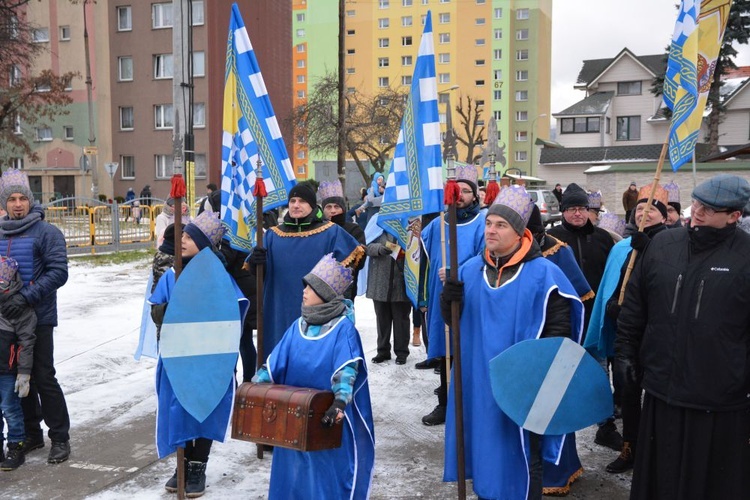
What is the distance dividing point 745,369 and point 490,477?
1.41 m

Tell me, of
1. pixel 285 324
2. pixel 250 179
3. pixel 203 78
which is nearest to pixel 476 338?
pixel 285 324

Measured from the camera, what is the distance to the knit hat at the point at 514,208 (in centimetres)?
410

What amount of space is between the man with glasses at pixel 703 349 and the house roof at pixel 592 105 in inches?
2031

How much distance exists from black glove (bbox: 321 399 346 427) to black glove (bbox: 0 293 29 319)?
2.66 m

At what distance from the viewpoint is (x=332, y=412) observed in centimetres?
372

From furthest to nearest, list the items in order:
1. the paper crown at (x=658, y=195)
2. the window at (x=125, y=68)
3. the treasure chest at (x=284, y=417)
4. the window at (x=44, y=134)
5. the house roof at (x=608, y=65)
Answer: the house roof at (x=608, y=65) → the window at (x=44, y=134) → the window at (x=125, y=68) → the paper crown at (x=658, y=195) → the treasure chest at (x=284, y=417)

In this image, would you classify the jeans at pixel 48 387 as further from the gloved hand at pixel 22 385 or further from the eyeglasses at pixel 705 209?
the eyeglasses at pixel 705 209

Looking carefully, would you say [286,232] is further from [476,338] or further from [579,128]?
[579,128]

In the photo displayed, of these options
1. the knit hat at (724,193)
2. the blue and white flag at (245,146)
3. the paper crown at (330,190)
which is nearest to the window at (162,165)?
the paper crown at (330,190)

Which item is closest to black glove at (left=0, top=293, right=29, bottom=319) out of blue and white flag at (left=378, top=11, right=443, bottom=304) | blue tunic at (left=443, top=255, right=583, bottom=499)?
blue and white flag at (left=378, top=11, right=443, bottom=304)

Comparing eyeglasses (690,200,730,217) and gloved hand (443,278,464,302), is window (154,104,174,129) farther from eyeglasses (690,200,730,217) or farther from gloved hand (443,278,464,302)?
eyeglasses (690,200,730,217)

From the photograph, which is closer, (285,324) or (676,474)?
(676,474)

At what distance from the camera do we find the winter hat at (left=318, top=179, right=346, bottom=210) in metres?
7.65

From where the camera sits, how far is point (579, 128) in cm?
5388
